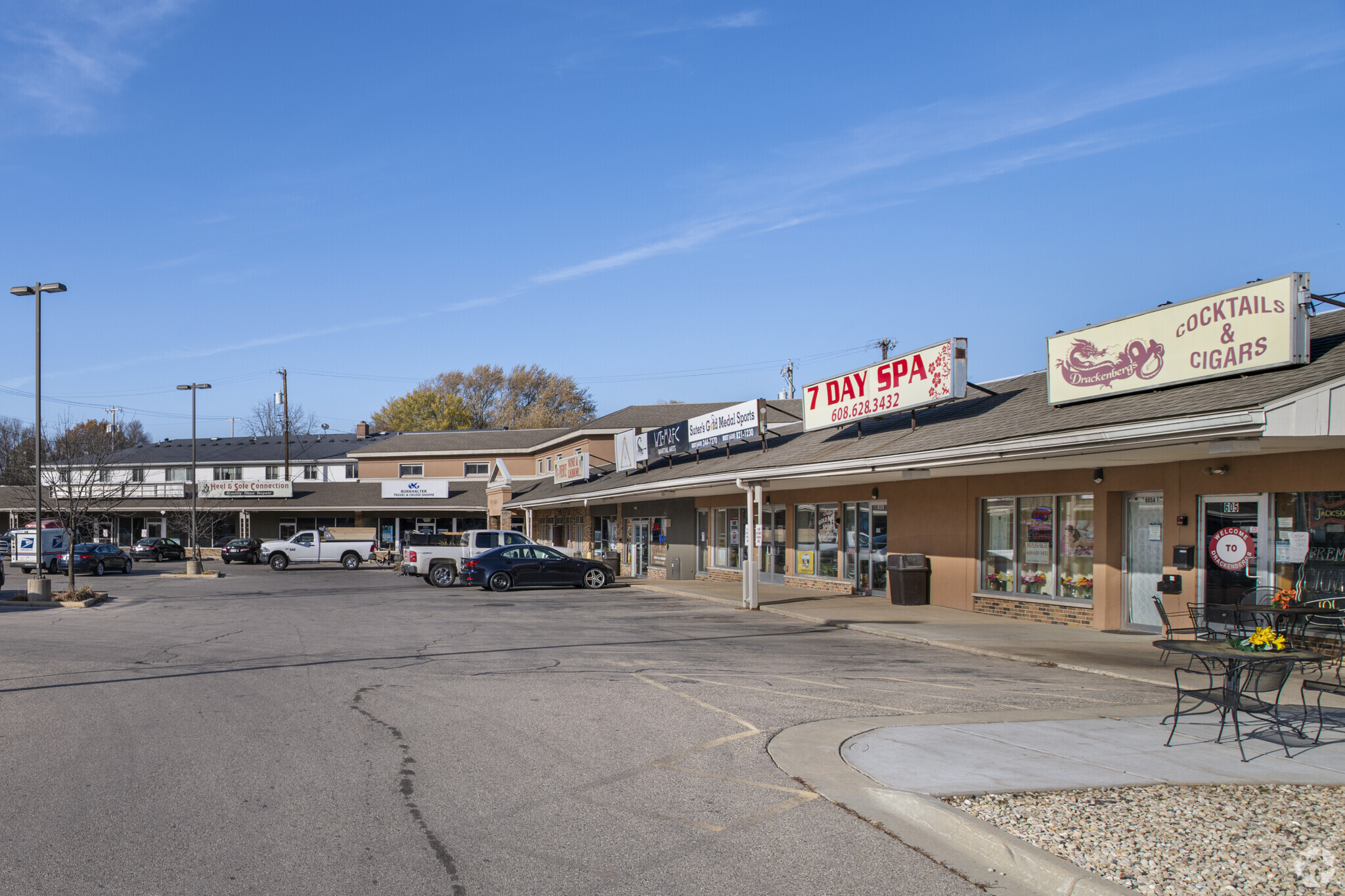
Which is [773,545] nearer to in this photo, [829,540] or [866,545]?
[829,540]

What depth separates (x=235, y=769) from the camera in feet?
23.9

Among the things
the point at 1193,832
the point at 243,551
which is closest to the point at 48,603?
the point at 1193,832

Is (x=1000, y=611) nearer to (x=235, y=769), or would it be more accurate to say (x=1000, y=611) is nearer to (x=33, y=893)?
(x=235, y=769)

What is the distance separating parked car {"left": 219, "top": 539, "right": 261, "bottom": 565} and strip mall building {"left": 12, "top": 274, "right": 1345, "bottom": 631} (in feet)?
84.9

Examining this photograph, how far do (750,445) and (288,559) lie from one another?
25.0m

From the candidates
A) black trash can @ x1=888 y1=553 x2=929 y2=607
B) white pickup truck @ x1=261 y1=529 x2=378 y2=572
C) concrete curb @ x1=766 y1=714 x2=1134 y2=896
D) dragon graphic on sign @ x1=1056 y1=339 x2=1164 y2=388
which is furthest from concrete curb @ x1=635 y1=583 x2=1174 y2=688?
white pickup truck @ x1=261 y1=529 x2=378 y2=572

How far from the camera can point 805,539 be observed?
26609 millimetres

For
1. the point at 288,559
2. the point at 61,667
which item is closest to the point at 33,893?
the point at 61,667

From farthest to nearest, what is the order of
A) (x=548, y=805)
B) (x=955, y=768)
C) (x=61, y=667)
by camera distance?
(x=61, y=667)
(x=955, y=768)
(x=548, y=805)

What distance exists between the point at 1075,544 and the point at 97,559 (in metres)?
37.2

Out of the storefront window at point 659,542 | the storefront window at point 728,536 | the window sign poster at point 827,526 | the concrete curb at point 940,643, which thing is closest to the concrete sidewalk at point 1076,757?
the concrete curb at point 940,643

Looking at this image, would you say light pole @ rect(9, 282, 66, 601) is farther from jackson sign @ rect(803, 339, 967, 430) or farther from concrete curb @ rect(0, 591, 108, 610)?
jackson sign @ rect(803, 339, 967, 430)

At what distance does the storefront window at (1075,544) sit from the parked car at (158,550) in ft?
172

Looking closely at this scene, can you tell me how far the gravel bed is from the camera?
16.6 feet
